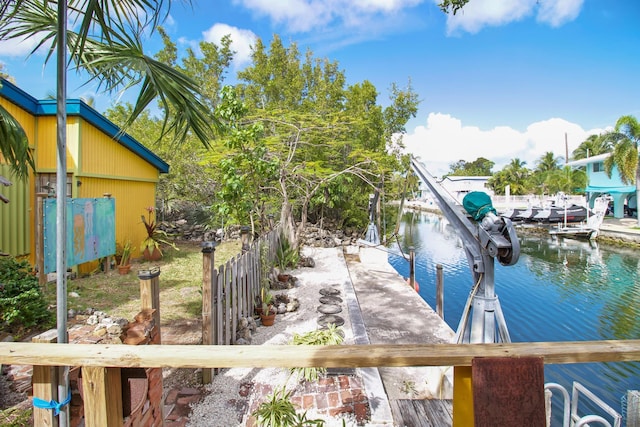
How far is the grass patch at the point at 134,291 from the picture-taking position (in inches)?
224

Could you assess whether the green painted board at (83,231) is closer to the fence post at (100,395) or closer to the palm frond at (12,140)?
the palm frond at (12,140)

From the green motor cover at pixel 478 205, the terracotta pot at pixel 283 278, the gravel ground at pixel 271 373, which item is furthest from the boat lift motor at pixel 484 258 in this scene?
the terracotta pot at pixel 283 278

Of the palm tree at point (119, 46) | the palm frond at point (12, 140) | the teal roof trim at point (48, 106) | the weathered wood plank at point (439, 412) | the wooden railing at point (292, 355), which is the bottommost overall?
the weathered wood plank at point (439, 412)

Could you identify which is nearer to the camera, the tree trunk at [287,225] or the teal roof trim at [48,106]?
the teal roof trim at [48,106]

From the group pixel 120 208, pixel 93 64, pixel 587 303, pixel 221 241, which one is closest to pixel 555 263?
pixel 587 303

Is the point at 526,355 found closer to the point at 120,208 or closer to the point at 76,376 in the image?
the point at 76,376

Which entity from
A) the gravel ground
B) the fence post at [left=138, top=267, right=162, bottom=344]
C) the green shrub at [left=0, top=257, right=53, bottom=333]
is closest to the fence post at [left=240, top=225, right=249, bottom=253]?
the gravel ground

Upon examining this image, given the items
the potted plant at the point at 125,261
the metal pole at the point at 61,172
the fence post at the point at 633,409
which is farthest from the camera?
the potted plant at the point at 125,261

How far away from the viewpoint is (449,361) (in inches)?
49.4

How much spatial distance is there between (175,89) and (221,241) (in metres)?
11.6

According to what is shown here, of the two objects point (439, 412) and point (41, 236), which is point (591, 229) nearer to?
point (439, 412)

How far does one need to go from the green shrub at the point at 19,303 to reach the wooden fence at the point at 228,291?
8.43ft

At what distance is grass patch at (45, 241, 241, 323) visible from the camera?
5.69 metres

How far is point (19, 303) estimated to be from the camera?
4.43 m
